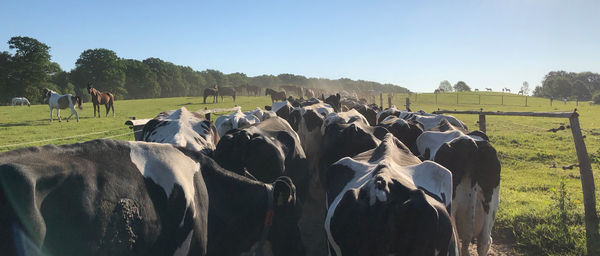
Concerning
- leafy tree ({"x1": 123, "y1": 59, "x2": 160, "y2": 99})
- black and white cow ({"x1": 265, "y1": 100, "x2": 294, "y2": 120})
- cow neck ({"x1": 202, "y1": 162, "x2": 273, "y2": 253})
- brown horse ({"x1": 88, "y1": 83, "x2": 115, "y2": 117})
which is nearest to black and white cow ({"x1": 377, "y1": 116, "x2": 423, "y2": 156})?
cow neck ({"x1": 202, "y1": 162, "x2": 273, "y2": 253})

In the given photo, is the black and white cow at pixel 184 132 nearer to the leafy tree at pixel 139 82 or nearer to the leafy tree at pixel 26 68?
the leafy tree at pixel 26 68

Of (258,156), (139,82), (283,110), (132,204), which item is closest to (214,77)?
(139,82)

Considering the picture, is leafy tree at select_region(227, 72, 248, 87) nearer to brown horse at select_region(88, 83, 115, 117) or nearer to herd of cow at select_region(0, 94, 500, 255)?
brown horse at select_region(88, 83, 115, 117)

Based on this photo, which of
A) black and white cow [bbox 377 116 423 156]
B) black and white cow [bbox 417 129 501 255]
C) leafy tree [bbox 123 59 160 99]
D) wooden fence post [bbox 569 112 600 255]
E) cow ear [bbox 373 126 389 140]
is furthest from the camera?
leafy tree [bbox 123 59 160 99]

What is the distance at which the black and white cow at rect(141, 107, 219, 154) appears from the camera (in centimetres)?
588

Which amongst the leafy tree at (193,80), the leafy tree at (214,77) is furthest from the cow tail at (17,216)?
the leafy tree at (214,77)

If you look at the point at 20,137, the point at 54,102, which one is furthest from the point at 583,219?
the point at 54,102

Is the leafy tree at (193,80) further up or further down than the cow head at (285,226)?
further up

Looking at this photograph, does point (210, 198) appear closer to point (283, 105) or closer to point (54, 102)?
point (283, 105)

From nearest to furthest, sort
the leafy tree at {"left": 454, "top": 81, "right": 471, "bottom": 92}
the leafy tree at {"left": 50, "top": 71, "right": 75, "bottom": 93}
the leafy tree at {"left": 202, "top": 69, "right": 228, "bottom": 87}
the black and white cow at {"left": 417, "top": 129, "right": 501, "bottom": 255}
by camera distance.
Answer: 1. the black and white cow at {"left": 417, "top": 129, "right": 501, "bottom": 255}
2. the leafy tree at {"left": 50, "top": 71, "right": 75, "bottom": 93}
3. the leafy tree at {"left": 202, "top": 69, "right": 228, "bottom": 87}
4. the leafy tree at {"left": 454, "top": 81, "right": 471, "bottom": 92}

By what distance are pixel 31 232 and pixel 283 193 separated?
6.35 feet

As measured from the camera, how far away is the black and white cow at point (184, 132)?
5875mm

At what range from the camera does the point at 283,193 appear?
3283 millimetres

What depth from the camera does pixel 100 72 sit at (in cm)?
6806
